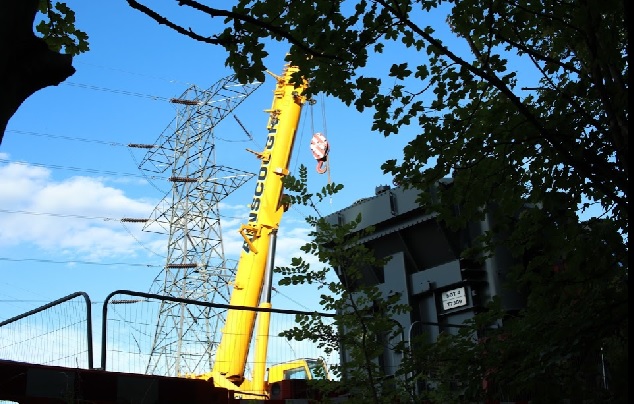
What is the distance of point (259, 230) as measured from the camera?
19.3 metres

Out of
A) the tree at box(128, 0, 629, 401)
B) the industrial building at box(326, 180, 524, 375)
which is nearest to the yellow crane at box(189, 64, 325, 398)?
the industrial building at box(326, 180, 524, 375)

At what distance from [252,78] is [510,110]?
2.39m

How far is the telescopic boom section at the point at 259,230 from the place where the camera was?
58.2 ft

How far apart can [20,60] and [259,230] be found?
1651cm

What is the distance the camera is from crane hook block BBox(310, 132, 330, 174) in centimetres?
2497

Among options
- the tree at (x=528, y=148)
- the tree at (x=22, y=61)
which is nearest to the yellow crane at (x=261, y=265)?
the tree at (x=528, y=148)

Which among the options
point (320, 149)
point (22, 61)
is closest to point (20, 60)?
point (22, 61)

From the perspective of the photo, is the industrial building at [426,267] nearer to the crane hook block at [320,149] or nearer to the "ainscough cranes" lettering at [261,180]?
the "ainscough cranes" lettering at [261,180]

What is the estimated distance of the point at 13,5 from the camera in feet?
9.23

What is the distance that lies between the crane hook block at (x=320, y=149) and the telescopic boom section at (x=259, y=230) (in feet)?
12.2

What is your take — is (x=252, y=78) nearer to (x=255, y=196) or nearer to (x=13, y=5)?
(x=13, y=5)

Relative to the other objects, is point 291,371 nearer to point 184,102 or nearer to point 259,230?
point 259,230

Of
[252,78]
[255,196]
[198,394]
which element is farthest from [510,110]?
[255,196]

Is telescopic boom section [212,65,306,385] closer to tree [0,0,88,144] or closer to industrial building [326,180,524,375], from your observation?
industrial building [326,180,524,375]
